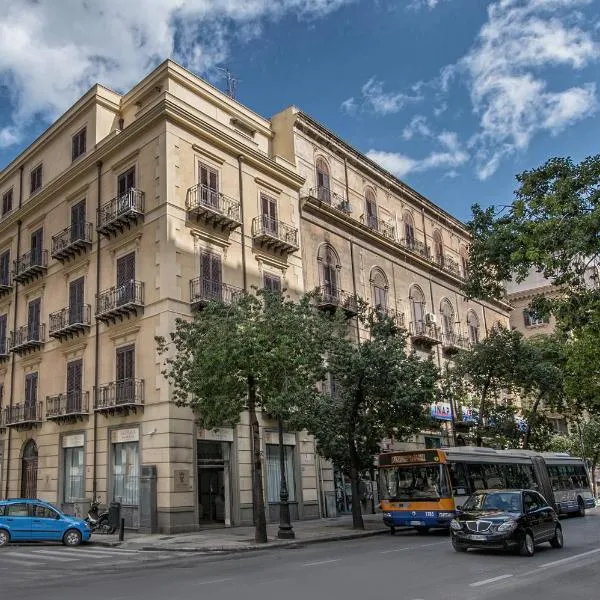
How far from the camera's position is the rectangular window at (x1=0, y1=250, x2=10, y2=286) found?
3392 centimetres

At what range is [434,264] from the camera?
42.2 metres

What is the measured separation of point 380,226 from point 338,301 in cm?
787

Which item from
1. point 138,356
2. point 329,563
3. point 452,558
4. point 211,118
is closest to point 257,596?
point 329,563

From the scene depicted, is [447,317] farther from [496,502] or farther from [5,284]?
[496,502]

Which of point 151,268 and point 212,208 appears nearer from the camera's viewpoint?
point 151,268

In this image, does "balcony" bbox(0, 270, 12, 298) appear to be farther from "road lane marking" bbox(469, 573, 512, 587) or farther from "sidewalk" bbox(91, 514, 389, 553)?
"road lane marking" bbox(469, 573, 512, 587)

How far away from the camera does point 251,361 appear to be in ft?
63.9

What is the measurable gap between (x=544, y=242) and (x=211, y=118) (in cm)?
1791

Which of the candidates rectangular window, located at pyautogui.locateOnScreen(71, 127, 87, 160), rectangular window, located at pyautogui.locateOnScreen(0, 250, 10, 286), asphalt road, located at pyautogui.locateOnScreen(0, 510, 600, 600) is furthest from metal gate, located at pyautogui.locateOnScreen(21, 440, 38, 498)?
rectangular window, located at pyautogui.locateOnScreen(71, 127, 87, 160)

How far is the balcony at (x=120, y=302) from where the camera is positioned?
25109mm

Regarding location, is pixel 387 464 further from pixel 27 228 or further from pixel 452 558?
pixel 27 228

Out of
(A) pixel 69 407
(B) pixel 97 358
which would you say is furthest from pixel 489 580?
(A) pixel 69 407

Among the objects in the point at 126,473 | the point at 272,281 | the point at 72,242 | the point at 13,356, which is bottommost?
the point at 126,473

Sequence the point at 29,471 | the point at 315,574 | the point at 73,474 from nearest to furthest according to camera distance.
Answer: the point at 315,574, the point at 73,474, the point at 29,471
